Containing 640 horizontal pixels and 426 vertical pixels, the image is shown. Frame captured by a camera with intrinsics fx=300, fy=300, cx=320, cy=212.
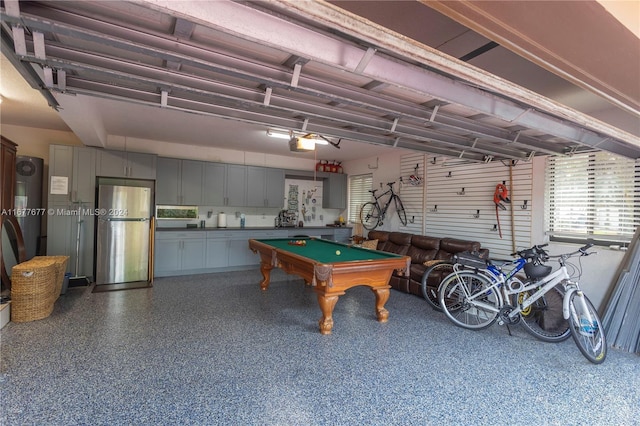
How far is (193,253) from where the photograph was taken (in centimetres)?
588

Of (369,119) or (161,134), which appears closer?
(369,119)

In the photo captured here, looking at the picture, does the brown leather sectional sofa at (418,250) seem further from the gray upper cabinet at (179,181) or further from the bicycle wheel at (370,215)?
the gray upper cabinet at (179,181)

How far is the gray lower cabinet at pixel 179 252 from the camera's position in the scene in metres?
5.61

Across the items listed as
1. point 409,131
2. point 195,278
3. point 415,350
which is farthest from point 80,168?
point 415,350

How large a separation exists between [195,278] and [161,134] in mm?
2713

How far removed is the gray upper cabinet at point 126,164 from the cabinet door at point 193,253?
1.41 m

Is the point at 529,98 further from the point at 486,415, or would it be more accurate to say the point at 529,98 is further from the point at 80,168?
the point at 80,168

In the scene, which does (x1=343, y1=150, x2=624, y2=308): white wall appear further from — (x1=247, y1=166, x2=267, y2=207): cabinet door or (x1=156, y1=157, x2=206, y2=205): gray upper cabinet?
(x1=156, y1=157, x2=206, y2=205): gray upper cabinet

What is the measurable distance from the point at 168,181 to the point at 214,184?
2.86 feet

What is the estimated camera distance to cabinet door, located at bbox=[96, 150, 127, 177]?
513 cm

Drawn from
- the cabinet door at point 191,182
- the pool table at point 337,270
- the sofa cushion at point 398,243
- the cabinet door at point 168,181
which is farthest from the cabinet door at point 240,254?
the sofa cushion at point 398,243

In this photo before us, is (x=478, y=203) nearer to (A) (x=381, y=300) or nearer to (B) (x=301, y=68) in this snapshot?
(A) (x=381, y=300)

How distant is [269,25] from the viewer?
4.81 ft

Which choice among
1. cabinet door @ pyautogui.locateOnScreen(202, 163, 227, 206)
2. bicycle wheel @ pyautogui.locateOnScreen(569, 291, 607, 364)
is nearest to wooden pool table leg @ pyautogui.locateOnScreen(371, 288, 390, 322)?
bicycle wheel @ pyautogui.locateOnScreen(569, 291, 607, 364)
